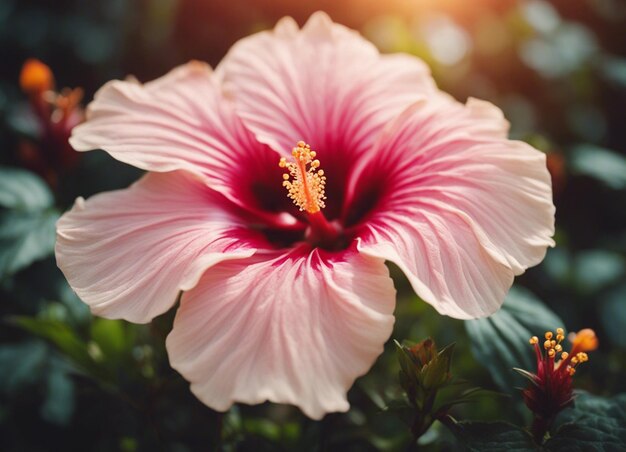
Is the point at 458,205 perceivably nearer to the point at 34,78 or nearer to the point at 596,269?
the point at 596,269

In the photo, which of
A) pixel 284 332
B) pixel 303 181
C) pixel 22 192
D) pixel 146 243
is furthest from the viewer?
pixel 22 192

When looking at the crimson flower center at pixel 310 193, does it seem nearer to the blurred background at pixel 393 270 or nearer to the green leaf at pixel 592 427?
the blurred background at pixel 393 270

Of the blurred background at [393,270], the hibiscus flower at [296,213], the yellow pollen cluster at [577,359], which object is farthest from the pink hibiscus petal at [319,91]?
the yellow pollen cluster at [577,359]

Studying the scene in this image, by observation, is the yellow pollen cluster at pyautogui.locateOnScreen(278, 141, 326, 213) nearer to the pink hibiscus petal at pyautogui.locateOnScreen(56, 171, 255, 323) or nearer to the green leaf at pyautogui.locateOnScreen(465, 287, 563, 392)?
the pink hibiscus petal at pyautogui.locateOnScreen(56, 171, 255, 323)

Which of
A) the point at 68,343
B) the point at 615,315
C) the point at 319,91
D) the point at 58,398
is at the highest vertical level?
the point at 319,91

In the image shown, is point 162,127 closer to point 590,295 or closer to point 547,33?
point 590,295

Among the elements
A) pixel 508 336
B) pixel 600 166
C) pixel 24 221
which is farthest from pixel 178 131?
pixel 600 166

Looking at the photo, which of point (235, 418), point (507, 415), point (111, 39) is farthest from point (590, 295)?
point (111, 39)
